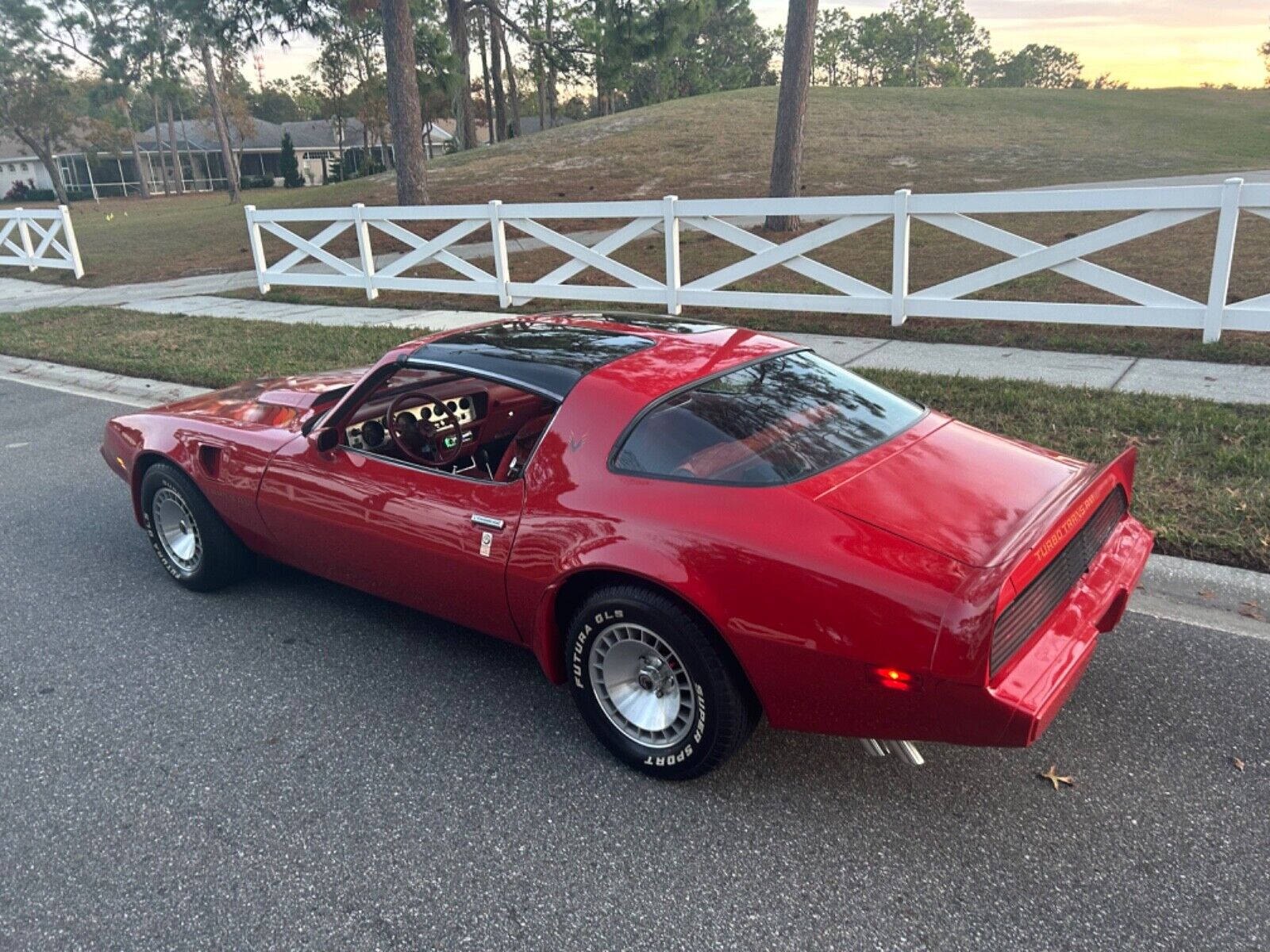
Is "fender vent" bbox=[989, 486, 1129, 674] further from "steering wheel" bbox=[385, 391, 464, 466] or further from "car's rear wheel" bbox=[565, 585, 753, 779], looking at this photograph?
"steering wheel" bbox=[385, 391, 464, 466]

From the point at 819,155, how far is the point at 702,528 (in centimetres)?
2759

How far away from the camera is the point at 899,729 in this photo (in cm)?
260

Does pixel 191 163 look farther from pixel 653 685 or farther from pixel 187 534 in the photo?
pixel 653 685

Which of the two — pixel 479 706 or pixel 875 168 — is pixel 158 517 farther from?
pixel 875 168

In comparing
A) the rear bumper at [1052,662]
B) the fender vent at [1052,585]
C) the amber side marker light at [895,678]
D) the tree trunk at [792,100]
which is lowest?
the rear bumper at [1052,662]

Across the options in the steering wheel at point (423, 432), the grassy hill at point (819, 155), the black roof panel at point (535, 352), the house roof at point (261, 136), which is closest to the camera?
the black roof panel at point (535, 352)

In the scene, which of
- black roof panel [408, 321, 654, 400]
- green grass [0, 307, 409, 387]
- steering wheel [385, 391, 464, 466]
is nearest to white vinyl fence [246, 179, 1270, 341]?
green grass [0, 307, 409, 387]

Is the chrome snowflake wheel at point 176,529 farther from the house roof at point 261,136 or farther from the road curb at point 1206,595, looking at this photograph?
the house roof at point 261,136

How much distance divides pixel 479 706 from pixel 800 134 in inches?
472

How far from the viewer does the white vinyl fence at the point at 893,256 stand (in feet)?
25.2

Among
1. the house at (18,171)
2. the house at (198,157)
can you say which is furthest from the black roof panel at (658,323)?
the house at (18,171)

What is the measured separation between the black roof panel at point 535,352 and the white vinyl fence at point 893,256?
5801mm

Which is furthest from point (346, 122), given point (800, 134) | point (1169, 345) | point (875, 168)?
point (1169, 345)

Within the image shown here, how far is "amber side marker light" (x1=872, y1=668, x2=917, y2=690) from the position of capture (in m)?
2.50
